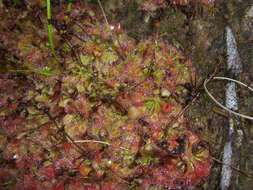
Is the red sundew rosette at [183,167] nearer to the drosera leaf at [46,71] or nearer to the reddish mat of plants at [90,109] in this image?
the reddish mat of plants at [90,109]

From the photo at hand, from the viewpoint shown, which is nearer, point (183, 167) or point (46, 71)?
point (183, 167)

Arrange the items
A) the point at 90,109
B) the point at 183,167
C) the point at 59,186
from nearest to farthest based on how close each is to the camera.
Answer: the point at 59,186 → the point at 183,167 → the point at 90,109

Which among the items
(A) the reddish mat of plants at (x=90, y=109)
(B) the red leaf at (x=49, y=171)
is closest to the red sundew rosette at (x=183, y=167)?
(A) the reddish mat of plants at (x=90, y=109)

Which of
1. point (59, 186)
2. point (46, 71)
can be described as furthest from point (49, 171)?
point (46, 71)

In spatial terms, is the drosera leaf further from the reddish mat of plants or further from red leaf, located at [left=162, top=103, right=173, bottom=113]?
red leaf, located at [left=162, top=103, right=173, bottom=113]

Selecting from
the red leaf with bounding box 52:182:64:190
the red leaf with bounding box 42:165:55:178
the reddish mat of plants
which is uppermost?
the reddish mat of plants

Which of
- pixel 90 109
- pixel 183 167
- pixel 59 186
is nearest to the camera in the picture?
pixel 59 186

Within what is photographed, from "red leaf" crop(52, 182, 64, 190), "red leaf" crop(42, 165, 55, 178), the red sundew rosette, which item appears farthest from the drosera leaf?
the red sundew rosette

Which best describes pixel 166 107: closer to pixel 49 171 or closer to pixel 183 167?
pixel 183 167

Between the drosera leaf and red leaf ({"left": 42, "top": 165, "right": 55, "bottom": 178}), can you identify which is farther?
the drosera leaf
